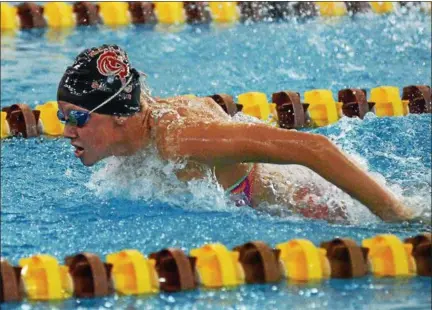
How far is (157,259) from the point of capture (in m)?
3.32

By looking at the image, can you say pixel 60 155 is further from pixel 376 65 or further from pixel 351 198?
pixel 376 65

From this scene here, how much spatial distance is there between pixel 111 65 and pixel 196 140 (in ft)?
1.39

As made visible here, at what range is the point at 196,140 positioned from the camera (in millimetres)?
3555

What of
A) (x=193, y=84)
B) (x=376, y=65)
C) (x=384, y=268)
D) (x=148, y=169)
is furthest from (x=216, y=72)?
(x=384, y=268)

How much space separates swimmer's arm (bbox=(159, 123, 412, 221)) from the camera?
340 centimetres

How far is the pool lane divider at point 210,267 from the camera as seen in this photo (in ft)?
10.5

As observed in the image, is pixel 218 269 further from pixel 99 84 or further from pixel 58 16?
pixel 58 16

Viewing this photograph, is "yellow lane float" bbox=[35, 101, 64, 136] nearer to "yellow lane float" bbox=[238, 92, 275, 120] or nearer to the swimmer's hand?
"yellow lane float" bbox=[238, 92, 275, 120]

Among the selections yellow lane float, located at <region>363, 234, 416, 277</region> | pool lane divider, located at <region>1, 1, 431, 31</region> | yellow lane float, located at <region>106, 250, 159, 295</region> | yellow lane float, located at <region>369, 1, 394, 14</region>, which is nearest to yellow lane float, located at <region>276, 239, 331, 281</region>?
yellow lane float, located at <region>363, 234, 416, 277</region>

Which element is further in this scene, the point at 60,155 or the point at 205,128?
the point at 60,155

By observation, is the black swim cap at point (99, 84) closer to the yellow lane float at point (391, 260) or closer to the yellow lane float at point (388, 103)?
the yellow lane float at point (391, 260)

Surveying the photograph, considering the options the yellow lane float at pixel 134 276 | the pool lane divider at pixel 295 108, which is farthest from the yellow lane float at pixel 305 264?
the pool lane divider at pixel 295 108

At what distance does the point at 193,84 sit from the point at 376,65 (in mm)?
1145

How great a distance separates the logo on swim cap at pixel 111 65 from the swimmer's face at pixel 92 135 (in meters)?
0.14
